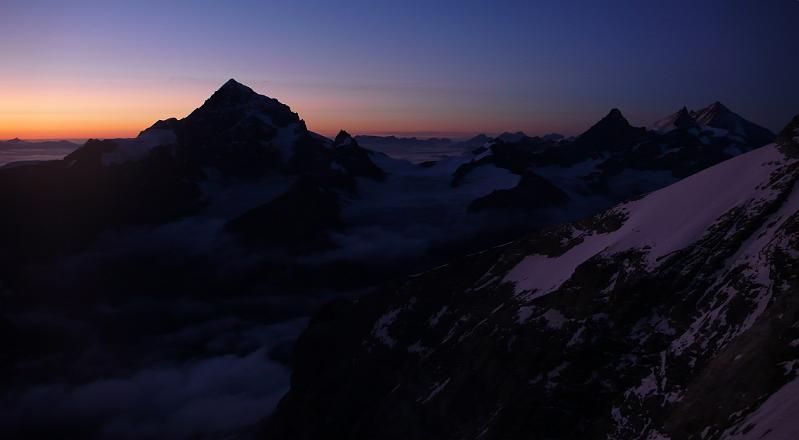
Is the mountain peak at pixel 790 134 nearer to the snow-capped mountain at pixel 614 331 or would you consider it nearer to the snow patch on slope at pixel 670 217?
the snow-capped mountain at pixel 614 331

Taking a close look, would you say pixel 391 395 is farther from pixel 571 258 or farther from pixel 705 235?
pixel 705 235

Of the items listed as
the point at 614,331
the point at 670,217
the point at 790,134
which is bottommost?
the point at 614,331

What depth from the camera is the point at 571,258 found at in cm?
5019

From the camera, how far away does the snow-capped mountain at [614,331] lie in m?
27.6

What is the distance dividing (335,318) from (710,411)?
54.9 meters

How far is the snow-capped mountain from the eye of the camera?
27.6 metres

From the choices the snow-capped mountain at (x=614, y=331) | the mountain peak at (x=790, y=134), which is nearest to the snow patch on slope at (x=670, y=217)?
the snow-capped mountain at (x=614, y=331)

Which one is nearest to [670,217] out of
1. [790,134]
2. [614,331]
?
[790,134]

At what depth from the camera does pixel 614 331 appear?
37750 millimetres

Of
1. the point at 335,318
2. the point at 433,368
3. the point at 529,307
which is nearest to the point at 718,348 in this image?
the point at 529,307

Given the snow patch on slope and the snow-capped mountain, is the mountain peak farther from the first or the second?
the snow patch on slope

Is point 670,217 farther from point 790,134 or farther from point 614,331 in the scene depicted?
Result: point 614,331

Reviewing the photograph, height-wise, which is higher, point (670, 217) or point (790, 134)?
point (790, 134)

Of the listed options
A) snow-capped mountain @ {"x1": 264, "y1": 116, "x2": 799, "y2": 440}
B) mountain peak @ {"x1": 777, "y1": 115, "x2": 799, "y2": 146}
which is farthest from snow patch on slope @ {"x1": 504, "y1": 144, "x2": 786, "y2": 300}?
mountain peak @ {"x1": 777, "y1": 115, "x2": 799, "y2": 146}
